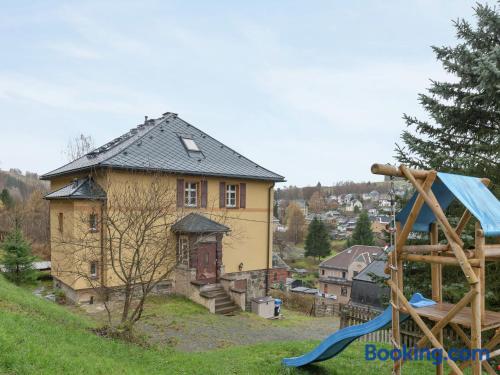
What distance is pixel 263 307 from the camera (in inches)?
599

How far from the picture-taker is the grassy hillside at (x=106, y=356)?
16.8 ft

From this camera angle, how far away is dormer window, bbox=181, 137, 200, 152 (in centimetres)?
1777

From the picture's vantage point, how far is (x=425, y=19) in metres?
9.78

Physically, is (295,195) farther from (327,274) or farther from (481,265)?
(481,265)

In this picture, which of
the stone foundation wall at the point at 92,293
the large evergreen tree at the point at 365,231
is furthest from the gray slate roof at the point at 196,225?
the large evergreen tree at the point at 365,231

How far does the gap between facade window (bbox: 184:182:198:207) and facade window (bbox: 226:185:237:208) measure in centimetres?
176

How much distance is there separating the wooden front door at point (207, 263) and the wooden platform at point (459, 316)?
12.0m

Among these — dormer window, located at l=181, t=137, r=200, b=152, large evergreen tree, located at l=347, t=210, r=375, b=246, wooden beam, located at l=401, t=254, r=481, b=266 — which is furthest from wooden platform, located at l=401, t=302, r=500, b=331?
large evergreen tree, located at l=347, t=210, r=375, b=246

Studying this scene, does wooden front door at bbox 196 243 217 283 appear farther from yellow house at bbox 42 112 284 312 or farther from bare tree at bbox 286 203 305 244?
bare tree at bbox 286 203 305 244

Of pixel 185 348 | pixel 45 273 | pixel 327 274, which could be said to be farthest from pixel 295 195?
pixel 185 348

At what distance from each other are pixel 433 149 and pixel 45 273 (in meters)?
19.7

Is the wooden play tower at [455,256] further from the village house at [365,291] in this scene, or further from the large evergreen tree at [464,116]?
the village house at [365,291]

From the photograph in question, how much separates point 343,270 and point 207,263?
3862cm

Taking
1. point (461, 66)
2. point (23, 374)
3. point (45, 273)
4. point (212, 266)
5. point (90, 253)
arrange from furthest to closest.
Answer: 1. point (45, 273)
2. point (212, 266)
3. point (90, 253)
4. point (461, 66)
5. point (23, 374)
